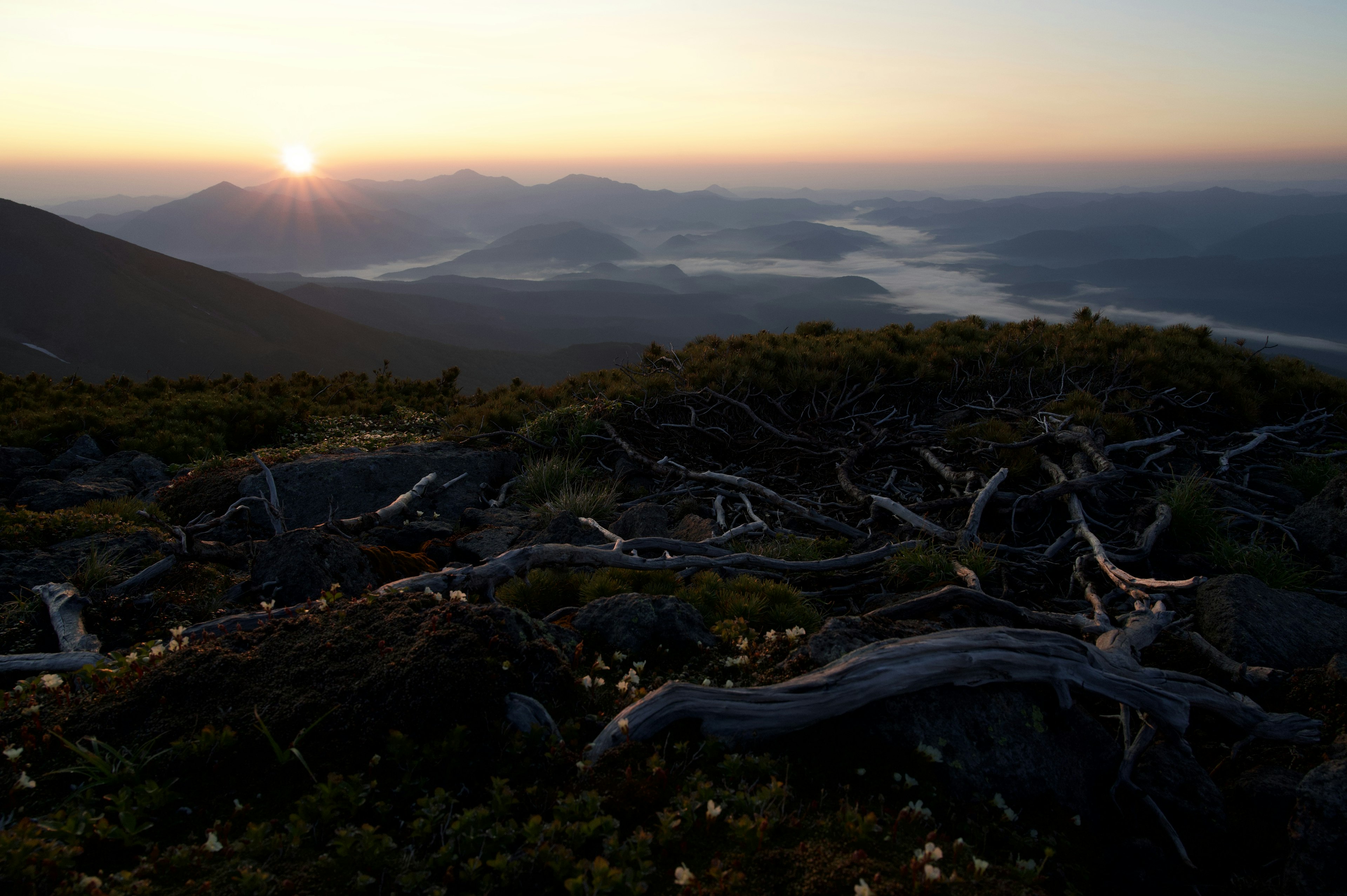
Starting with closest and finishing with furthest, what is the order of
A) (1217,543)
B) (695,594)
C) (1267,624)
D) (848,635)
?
(848,635) < (1267,624) < (695,594) < (1217,543)

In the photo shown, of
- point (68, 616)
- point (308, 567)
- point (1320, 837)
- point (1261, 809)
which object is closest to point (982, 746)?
point (1320, 837)

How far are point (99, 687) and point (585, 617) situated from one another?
2.67 meters

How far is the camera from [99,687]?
3.32 m

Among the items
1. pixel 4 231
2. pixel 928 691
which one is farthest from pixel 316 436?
pixel 4 231

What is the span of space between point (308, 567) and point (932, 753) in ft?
15.5

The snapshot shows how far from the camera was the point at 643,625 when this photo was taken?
4.54 metres

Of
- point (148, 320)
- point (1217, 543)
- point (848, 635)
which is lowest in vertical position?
point (148, 320)

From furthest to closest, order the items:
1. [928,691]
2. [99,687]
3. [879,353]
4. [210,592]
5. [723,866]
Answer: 1. [879,353]
2. [210,592]
3. [928,691]
4. [99,687]
5. [723,866]

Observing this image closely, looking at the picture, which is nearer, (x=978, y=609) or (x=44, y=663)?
(x=44, y=663)

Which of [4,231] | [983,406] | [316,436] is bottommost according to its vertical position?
[316,436]

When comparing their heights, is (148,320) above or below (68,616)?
below

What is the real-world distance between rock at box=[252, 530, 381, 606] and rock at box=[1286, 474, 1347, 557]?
377 inches

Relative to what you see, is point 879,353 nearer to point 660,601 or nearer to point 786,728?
point 660,601

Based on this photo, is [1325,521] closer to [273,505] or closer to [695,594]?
[695,594]
